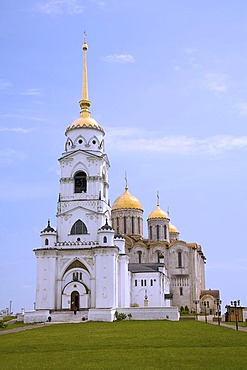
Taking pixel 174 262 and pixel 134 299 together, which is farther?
pixel 174 262

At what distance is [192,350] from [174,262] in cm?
5152

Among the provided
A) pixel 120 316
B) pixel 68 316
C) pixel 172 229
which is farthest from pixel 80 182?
pixel 172 229

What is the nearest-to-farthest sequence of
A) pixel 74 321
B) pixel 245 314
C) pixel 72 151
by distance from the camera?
pixel 74 321 → pixel 245 314 → pixel 72 151

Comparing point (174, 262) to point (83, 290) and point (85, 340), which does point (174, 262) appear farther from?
point (85, 340)

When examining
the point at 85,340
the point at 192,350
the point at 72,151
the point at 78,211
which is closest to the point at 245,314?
the point at 78,211

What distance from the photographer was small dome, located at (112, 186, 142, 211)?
71.9 m

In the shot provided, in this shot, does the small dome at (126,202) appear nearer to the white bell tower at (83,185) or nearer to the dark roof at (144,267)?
the dark roof at (144,267)

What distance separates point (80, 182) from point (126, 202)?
19.9 meters

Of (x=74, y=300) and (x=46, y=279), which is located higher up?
(x=46, y=279)

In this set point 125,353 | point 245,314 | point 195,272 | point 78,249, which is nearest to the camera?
point 125,353

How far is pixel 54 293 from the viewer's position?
48.0 m

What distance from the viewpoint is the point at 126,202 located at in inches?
2840

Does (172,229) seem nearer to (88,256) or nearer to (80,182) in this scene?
(80,182)

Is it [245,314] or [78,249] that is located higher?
[78,249]
